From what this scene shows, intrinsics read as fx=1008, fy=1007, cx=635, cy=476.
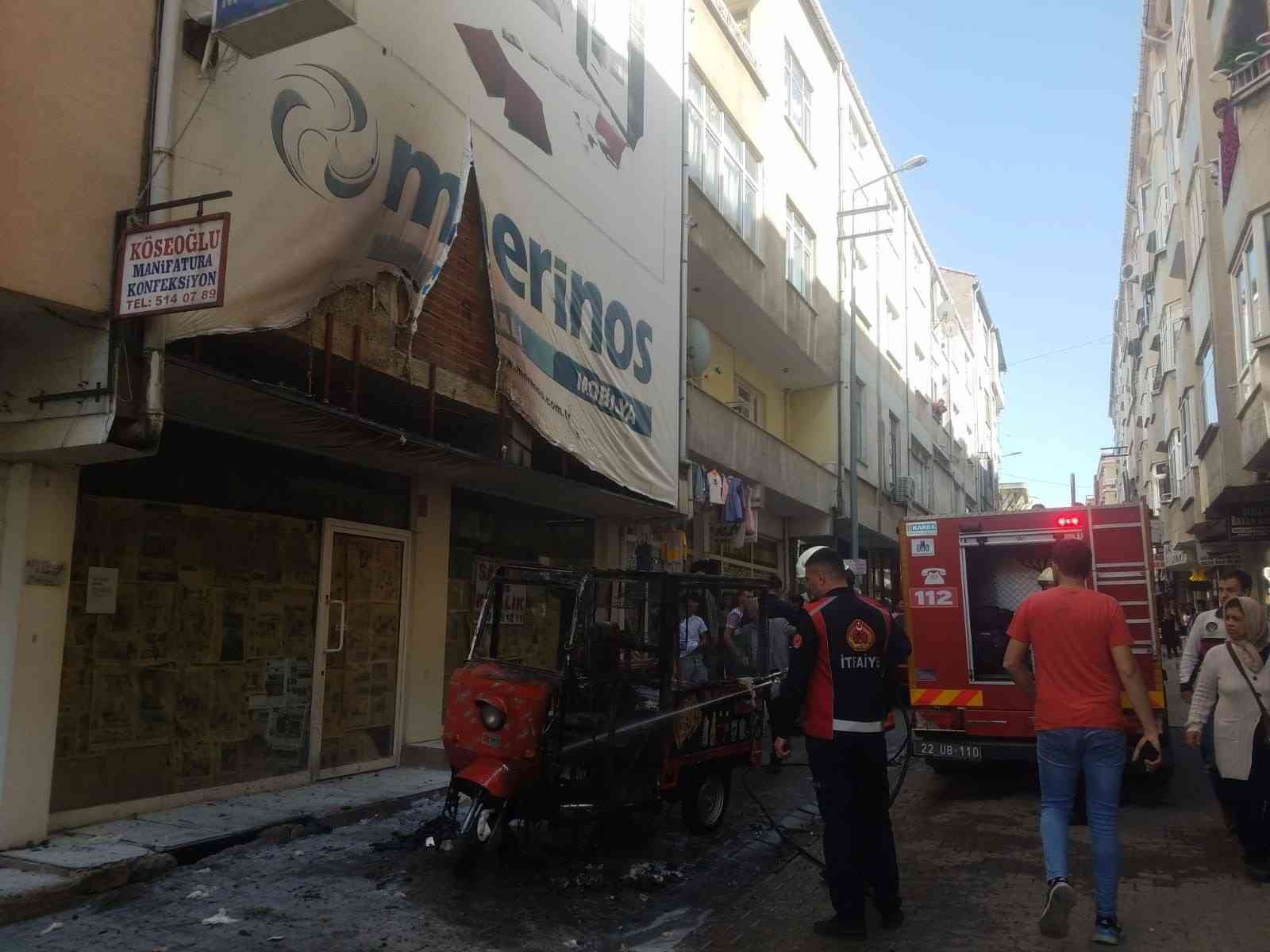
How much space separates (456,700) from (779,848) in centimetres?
264

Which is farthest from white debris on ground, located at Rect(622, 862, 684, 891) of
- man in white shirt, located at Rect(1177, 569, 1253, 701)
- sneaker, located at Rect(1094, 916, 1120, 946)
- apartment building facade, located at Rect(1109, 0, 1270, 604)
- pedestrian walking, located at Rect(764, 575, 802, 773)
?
apartment building facade, located at Rect(1109, 0, 1270, 604)

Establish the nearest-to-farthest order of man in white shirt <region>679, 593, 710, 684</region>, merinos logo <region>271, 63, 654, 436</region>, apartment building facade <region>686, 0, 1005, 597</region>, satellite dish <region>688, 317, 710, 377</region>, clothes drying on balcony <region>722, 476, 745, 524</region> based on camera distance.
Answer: merinos logo <region>271, 63, 654, 436</region>
man in white shirt <region>679, 593, 710, 684</region>
satellite dish <region>688, 317, 710, 377</region>
clothes drying on balcony <region>722, 476, 745, 524</region>
apartment building facade <region>686, 0, 1005, 597</region>

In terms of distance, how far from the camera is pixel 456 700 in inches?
257

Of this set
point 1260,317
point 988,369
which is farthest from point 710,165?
point 988,369

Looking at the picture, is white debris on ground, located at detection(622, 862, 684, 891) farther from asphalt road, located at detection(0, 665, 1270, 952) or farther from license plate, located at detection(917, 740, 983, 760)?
license plate, located at detection(917, 740, 983, 760)

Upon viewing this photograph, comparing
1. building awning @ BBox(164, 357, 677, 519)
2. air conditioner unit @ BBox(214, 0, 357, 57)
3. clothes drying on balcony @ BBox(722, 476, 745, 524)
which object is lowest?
building awning @ BBox(164, 357, 677, 519)

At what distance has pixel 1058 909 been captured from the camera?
15.5ft

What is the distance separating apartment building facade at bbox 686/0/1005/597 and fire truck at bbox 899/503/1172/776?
18.9 feet

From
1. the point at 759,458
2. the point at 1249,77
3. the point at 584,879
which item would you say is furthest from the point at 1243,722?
the point at 759,458

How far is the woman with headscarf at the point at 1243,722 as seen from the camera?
6188 mm


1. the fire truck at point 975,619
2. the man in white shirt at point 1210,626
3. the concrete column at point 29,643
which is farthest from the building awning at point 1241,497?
the concrete column at point 29,643

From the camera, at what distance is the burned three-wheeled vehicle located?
247 inches

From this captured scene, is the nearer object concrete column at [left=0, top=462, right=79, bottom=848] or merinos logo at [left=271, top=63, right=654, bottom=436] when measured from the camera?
concrete column at [left=0, top=462, right=79, bottom=848]

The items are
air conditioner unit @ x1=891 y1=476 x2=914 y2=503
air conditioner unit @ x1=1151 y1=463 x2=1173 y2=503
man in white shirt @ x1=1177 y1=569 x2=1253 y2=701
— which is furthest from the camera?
air conditioner unit @ x1=891 y1=476 x2=914 y2=503
